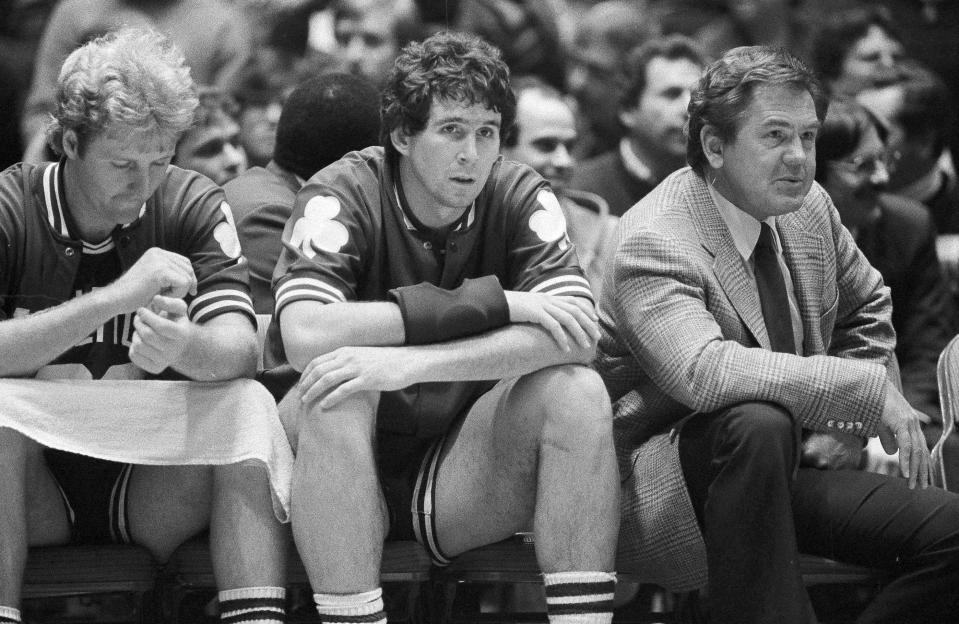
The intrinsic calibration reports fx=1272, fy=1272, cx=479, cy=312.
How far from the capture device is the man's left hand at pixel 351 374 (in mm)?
1996

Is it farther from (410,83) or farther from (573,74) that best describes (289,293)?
(573,74)

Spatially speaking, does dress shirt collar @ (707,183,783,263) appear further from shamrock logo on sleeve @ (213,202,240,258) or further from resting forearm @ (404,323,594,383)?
shamrock logo on sleeve @ (213,202,240,258)

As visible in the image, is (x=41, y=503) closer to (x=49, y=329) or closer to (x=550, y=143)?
(x=49, y=329)

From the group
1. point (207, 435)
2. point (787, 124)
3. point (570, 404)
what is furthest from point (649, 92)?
point (207, 435)

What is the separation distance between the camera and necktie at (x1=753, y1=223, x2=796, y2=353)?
2.35 metres

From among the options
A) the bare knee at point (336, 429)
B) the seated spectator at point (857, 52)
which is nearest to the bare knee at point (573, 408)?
the bare knee at point (336, 429)

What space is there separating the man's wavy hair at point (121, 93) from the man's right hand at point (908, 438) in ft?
4.32

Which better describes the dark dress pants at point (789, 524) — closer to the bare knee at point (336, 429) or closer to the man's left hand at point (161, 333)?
the bare knee at point (336, 429)

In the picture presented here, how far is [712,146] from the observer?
2451 millimetres

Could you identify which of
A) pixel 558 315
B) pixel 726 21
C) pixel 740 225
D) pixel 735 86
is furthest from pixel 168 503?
pixel 726 21

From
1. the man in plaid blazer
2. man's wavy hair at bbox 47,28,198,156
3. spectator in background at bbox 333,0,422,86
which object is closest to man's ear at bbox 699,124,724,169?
the man in plaid blazer

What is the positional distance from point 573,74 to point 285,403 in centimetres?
151

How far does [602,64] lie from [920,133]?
0.96 metres

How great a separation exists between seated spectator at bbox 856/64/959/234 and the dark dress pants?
154cm
